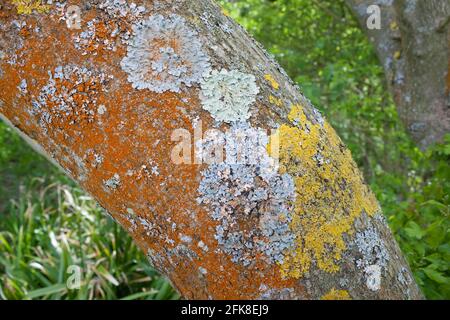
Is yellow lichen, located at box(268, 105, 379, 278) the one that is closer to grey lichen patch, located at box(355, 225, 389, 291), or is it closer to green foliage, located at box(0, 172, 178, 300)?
grey lichen patch, located at box(355, 225, 389, 291)

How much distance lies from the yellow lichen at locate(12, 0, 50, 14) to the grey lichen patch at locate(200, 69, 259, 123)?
0.38 metres

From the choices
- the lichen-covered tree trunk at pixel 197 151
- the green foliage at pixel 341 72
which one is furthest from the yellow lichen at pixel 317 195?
the green foliage at pixel 341 72

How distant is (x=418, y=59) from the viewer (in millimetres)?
2479

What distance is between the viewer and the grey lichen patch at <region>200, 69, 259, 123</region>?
100cm

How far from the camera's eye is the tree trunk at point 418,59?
2.36m

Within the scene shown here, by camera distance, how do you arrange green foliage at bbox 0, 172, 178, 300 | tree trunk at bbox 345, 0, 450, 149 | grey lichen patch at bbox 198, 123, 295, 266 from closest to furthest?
1. grey lichen patch at bbox 198, 123, 295, 266
2. tree trunk at bbox 345, 0, 450, 149
3. green foliage at bbox 0, 172, 178, 300

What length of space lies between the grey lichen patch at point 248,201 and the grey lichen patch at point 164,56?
0.50 ft

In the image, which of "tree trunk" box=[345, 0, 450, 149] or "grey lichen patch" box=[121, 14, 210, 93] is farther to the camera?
"tree trunk" box=[345, 0, 450, 149]

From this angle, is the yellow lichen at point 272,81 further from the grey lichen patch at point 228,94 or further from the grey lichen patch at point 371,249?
the grey lichen patch at point 371,249

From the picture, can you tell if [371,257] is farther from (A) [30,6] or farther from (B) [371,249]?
(A) [30,6]

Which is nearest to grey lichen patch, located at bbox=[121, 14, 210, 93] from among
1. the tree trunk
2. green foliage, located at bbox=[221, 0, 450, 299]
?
the tree trunk

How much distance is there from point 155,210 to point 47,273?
10.3 ft

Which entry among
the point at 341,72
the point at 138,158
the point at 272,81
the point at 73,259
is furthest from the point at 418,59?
the point at 73,259

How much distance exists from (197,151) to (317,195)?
0.25m
